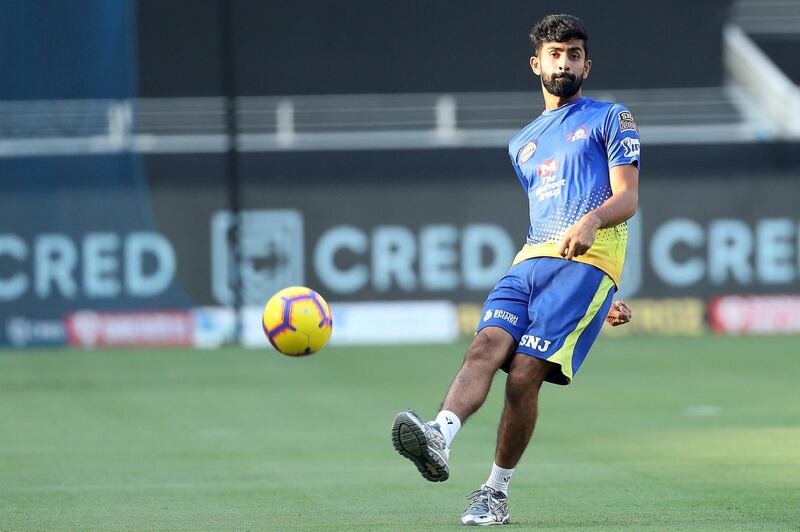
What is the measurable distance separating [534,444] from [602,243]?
4.11 m

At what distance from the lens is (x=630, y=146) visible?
6.53 meters

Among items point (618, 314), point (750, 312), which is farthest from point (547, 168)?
point (750, 312)

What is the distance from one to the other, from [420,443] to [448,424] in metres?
0.30

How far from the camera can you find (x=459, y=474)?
888cm

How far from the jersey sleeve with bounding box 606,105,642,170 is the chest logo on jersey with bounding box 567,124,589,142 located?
0.10 metres

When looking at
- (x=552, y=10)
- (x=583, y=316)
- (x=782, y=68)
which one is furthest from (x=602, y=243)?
(x=782, y=68)

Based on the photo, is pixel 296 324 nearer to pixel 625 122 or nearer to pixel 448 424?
pixel 448 424

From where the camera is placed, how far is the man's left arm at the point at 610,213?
611cm

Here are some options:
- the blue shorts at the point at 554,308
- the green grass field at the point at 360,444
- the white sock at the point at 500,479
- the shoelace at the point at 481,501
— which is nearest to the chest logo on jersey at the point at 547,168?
the blue shorts at the point at 554,308

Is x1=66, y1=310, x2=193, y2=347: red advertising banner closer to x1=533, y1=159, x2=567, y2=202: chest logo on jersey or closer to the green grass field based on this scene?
the green grass field

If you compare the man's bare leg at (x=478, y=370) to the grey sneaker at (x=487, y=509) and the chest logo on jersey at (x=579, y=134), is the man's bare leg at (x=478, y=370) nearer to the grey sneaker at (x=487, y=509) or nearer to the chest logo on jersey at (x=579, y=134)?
the grey sneaker at (x=487, y=509)

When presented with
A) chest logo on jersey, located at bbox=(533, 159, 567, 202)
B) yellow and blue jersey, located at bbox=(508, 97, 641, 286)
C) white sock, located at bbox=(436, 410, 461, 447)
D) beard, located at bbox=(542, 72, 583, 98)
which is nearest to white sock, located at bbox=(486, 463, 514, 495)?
white sock, located at bbox=(436, 410, 461, 447)

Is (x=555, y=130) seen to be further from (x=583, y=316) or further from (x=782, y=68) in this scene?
(x=782, y=68)

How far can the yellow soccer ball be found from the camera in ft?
24.8
